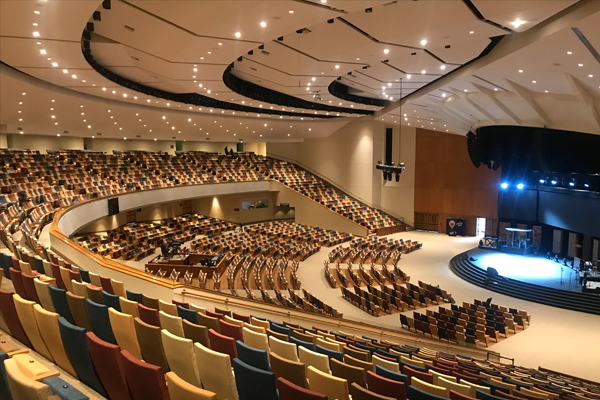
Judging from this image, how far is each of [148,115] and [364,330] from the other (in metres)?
14.6

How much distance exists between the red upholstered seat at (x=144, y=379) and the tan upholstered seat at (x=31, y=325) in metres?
1.03

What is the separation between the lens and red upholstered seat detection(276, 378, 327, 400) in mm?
2365

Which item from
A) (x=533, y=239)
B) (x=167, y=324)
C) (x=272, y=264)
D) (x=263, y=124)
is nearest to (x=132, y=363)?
(x=167, y=324)

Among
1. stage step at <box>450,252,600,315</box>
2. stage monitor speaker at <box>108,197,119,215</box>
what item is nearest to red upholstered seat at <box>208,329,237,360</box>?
stage step at <box>450,252,600,315</box>

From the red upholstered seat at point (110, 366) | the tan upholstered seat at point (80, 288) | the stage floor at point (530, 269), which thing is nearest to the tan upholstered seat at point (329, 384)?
the red upholstered seat at point (110, 366)

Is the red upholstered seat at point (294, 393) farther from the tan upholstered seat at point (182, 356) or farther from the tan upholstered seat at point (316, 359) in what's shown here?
the tan upholstered seat at point (316, 359)

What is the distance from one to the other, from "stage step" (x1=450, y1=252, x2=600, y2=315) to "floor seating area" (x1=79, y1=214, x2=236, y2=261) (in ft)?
41.0

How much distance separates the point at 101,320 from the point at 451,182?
24935 millimetres

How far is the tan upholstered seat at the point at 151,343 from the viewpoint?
10.0ft

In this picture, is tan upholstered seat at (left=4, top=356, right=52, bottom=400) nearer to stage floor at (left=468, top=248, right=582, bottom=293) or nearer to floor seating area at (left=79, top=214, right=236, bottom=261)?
floor seating area at (left=79, top=214, right=236, bottom=261)

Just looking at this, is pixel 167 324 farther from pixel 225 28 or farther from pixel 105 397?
pixel 225 28

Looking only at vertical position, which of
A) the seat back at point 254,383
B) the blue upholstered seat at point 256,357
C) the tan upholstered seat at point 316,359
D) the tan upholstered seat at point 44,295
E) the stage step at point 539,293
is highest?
the tan upholstered seat at point 44,295

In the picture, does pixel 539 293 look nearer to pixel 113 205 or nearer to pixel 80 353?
pixel 80 353

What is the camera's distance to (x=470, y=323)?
1079 centimetres
